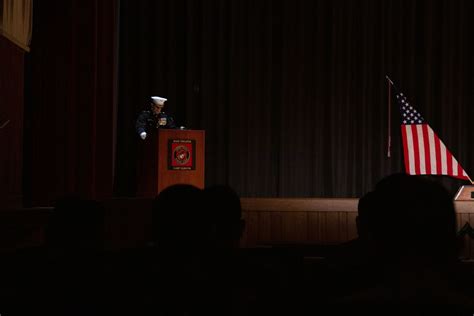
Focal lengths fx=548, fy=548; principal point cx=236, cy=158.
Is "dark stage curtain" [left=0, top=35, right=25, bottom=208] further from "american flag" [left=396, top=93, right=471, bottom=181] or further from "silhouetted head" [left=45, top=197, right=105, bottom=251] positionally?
"american flag" [left=396, top=93, right=471, bottom=181]

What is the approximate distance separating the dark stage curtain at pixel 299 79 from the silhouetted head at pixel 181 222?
5.33 meters


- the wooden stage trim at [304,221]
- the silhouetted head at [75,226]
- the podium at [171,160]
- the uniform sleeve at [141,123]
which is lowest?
the wooden stage trim at [304,221]

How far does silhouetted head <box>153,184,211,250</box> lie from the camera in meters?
1.17

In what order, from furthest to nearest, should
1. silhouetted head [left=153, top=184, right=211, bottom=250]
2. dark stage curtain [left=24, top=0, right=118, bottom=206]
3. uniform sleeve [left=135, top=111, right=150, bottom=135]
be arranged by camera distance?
uniform sleeve [left=135, top=111, right=150, bottom=135]
dark stage curtain [left=24, top=0, right=118, bottom=206]
silhouetted head [left=153, top=184, right=211, bottom=250]

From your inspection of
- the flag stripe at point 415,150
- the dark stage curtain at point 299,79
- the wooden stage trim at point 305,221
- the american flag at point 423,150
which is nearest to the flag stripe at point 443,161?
the american flag at point 423,150

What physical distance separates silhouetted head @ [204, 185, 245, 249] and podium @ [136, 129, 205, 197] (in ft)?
10.6

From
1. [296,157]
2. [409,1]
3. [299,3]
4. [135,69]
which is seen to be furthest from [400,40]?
[135,69]

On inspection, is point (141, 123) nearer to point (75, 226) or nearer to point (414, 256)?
point (75, 226)

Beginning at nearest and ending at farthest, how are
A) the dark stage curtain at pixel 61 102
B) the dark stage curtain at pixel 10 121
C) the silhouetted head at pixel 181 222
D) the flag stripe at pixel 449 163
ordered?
1. the silhouetted head at pixel 181 222
2. the dark stage curtain at pixel 10 121
3. the dark stage curtain at pixel 61 102
4. the flag stripe at pixel 449 163

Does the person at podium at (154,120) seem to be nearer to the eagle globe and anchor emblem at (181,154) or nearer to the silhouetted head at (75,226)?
the eagle globe and anchor emblem at (181,154)

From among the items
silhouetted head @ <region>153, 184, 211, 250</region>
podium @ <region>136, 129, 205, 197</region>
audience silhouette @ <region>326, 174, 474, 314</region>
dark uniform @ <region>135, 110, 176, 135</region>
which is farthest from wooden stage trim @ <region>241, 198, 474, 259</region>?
audience silhouette @ <region>326, 174, 474, 314</region>

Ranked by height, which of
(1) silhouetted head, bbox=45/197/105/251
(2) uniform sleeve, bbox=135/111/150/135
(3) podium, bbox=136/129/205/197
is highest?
(2) uniform sleeve, bbox=135/111/150/135

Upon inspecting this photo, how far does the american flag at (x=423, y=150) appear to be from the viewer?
585 centimetres

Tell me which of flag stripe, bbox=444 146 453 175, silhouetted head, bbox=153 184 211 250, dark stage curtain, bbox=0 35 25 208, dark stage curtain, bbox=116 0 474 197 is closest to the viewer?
silhouetted head, bbox=153 184 211 250
